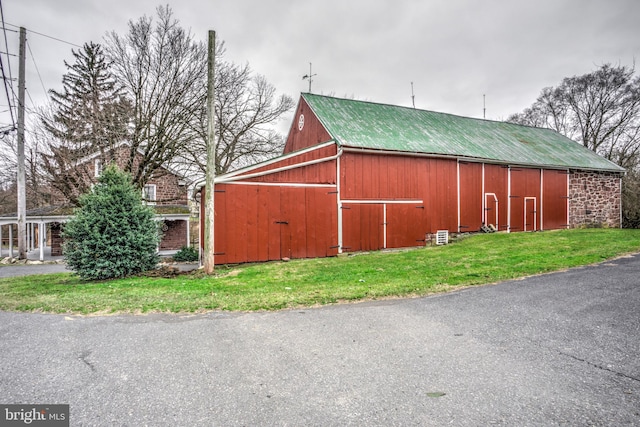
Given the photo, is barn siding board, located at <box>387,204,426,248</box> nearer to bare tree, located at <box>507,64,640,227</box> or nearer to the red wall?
the red wall

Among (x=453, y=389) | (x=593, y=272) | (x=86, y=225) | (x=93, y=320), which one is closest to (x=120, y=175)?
(x=86, y=225)

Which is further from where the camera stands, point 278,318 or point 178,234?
point 178,234

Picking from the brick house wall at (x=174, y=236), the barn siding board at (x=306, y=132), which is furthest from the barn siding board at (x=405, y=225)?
the brick house wall at (x=174, y=236)

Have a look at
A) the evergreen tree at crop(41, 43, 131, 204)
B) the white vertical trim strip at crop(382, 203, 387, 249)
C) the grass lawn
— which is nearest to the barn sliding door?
the white vertical trim strip at crop(382, 203, 387, 249)

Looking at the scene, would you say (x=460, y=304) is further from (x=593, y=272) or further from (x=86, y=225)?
(x=86, y=225)

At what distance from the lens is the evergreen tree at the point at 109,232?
881 centimetres

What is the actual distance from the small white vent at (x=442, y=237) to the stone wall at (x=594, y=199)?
8969 mm

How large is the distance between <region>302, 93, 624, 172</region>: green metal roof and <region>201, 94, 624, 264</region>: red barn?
81mm

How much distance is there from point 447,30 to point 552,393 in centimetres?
1587

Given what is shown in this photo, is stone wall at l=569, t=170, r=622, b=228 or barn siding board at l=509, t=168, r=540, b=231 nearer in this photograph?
barn siding board at l=509, t=168, r=540, b=231

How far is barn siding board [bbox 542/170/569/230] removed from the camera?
55.9 ft

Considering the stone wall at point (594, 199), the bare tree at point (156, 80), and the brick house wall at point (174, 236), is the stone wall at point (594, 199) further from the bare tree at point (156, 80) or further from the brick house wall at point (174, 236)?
the brick house wall at point (174, 236)

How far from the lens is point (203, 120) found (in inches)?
645

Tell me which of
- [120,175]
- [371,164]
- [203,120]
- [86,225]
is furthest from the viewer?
[203,120]
